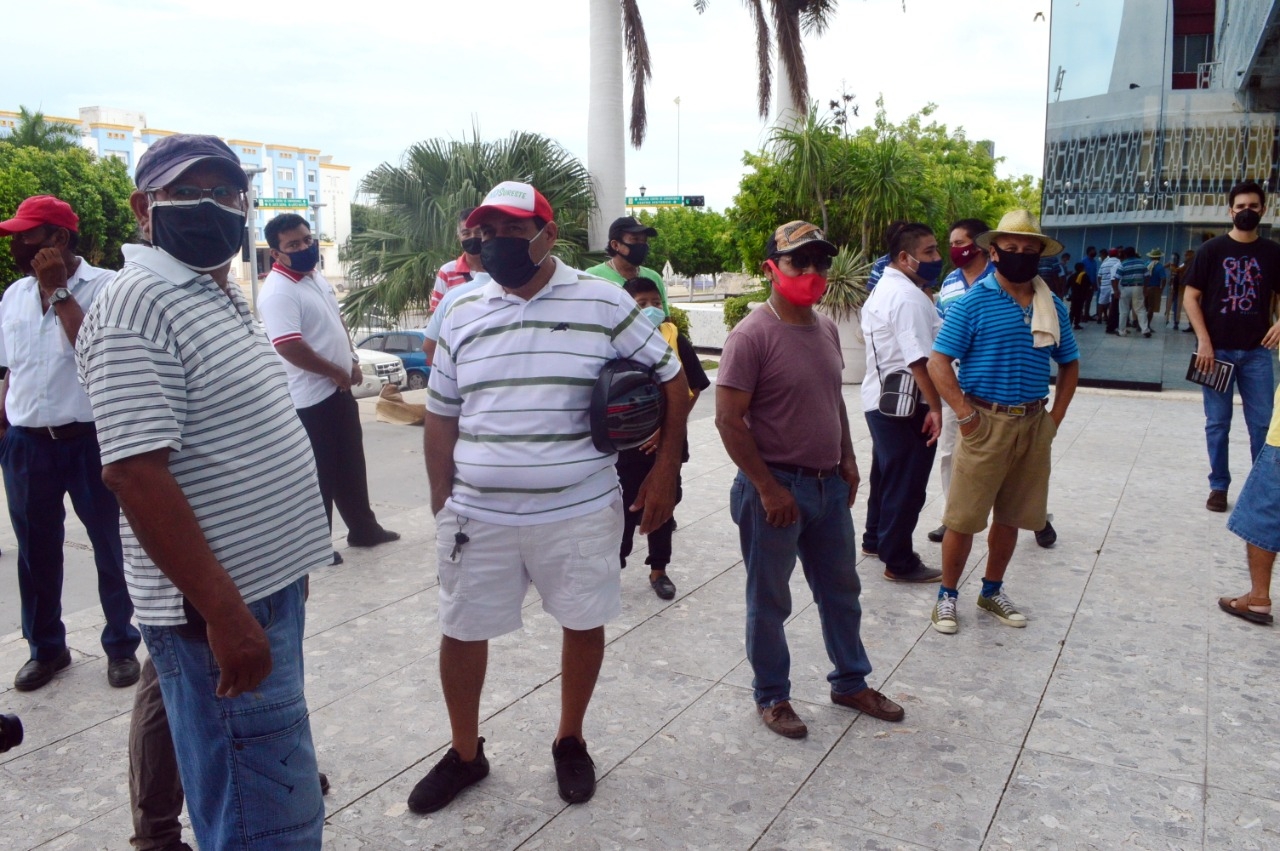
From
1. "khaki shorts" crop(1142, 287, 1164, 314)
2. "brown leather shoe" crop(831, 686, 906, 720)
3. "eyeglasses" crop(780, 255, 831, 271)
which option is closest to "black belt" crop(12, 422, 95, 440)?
"eyeglasses" crop(780, 255, 831, 271)

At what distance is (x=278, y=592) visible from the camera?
2242 millimetres

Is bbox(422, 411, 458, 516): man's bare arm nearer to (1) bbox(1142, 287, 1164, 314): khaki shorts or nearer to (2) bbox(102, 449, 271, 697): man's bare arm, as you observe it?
(2) bbox(102, 449, 271, 697): man's bare arm

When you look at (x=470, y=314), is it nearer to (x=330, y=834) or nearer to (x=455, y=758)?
(x=455, y=758)

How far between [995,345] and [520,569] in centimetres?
248

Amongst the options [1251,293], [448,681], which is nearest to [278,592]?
[448,681]

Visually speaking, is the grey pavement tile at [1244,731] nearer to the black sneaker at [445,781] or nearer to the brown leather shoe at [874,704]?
the brown leather shoe at [874,704]

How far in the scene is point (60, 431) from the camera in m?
4.01

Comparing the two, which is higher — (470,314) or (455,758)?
(470,314)

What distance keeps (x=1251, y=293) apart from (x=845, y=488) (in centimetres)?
430

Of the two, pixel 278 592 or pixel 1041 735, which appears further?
pixel 1041 735

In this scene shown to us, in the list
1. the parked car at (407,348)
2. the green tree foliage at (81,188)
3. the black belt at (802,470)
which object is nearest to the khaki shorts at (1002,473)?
the black belt at (802,470)

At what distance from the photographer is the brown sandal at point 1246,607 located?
458 cm

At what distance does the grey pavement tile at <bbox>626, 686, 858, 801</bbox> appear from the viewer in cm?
327

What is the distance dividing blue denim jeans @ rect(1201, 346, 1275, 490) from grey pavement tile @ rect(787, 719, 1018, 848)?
4.10 metres
